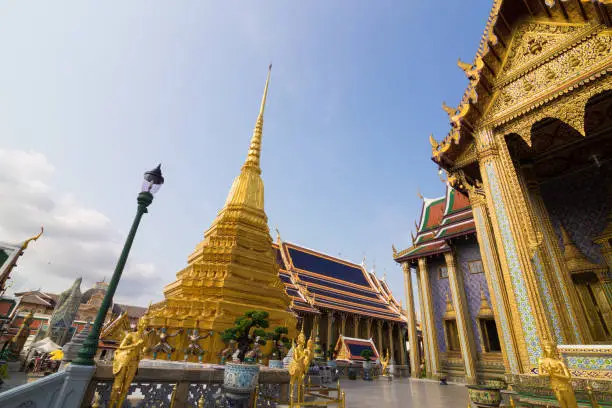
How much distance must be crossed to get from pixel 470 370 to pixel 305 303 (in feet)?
36.7

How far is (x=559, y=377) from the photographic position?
11.4 ft

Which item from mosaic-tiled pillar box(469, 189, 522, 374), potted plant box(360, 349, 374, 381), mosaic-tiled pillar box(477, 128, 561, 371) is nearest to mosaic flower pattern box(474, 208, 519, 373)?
mosaic-tiled pillar box(469, 189, 522, 374)

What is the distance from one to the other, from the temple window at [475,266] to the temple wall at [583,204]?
4.68 meters

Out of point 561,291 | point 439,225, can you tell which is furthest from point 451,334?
point 561,291

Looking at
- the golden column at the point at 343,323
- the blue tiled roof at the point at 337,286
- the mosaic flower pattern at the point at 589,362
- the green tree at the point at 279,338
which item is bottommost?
the mosaic flower pattern at the point at 589,362

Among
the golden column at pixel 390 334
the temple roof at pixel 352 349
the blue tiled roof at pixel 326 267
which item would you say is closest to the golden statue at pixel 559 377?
the temple roof at pixel 352 349

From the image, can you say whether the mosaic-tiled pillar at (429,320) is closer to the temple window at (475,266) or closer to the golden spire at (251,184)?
the temple window at (475,266)

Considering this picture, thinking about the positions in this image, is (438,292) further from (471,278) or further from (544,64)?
(544,64)

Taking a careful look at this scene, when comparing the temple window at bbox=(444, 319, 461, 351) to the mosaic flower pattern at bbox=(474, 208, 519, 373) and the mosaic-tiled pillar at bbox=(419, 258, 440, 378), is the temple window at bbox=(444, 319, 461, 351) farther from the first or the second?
the mosaic flower pattern at bbox=(474, 208, 519, 373)

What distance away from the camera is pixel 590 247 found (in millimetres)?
7152

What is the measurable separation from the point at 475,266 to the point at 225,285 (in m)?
10.3

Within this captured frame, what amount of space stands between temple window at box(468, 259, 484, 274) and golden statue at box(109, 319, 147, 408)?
41.4 ft

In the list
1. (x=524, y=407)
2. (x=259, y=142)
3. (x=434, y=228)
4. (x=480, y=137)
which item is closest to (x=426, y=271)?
(x=434, y=228)

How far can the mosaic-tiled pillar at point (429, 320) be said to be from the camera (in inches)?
483
